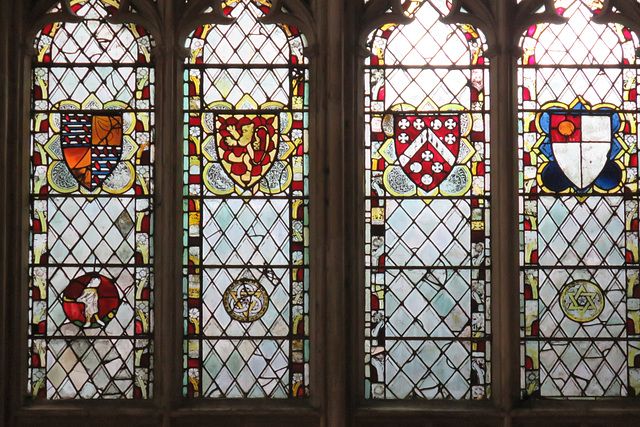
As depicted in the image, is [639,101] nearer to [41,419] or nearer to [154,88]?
[154,88]

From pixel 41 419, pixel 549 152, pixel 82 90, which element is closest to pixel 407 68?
pixel 549 152

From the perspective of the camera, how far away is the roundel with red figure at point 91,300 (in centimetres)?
441

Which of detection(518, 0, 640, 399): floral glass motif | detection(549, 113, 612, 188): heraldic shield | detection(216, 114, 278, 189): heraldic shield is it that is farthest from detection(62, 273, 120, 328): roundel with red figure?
detection(549, 113, 612, 188): heraldic shield

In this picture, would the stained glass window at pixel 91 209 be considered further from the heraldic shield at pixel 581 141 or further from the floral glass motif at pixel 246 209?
the heraldic shield at pixel 581 141

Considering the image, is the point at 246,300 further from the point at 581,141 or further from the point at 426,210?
the point at 581,141

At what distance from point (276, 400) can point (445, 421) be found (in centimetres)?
88

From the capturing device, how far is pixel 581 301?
14.6 feet

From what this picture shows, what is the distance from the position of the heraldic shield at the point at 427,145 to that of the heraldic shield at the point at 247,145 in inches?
27.1

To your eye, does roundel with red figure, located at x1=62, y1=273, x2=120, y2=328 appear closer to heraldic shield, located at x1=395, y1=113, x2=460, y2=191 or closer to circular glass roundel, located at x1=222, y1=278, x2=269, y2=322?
circular glass roundel, located at x1=222, y1=278, x2=269, y2=322

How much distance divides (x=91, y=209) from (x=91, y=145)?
13.6 inches

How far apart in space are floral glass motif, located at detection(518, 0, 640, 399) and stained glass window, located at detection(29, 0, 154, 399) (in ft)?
Result: 6.67

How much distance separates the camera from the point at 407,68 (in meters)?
4.55

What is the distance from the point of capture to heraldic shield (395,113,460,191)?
4492 millimetres

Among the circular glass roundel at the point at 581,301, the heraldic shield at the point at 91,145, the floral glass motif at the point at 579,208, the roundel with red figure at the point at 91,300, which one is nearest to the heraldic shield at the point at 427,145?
the floral glass motif at the point at 579,208
